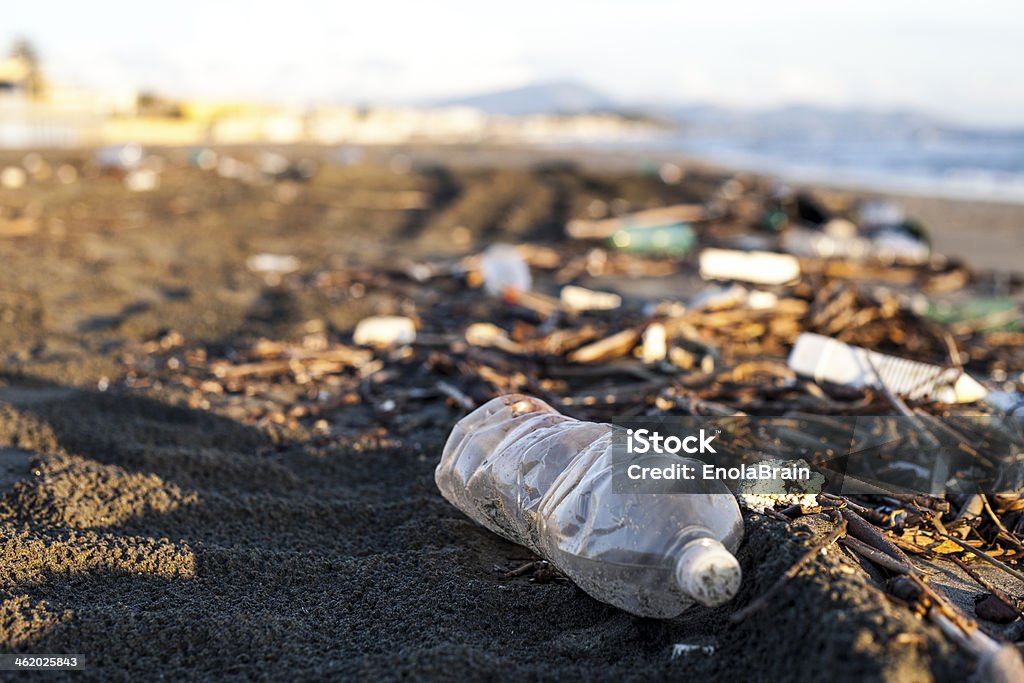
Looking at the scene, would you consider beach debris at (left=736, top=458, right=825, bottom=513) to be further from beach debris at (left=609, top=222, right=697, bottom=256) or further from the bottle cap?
beach debris at (left=609, top=222, right=697, bottom=256)

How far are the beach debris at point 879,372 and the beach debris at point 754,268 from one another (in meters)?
3.53

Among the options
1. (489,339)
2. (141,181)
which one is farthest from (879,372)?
(141,181)

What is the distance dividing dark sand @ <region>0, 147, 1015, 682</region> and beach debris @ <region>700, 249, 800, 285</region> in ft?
14.6

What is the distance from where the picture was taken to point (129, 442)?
13.6 ft

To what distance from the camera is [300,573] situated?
2.92 m

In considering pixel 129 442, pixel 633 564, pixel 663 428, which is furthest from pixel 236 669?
pixel 129 442

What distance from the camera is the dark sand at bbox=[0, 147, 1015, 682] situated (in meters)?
2.14

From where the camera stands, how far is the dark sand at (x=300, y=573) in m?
2.14

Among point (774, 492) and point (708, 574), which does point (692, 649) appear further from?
point (774, 492)

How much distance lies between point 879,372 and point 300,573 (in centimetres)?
319

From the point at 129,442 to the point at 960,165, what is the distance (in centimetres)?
3539

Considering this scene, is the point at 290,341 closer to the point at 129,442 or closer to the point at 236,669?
the point at 129,442

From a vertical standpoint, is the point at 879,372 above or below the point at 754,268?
above

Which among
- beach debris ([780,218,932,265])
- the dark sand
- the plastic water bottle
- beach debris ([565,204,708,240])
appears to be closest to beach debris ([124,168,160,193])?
beach debris ([565,204,708,240])
